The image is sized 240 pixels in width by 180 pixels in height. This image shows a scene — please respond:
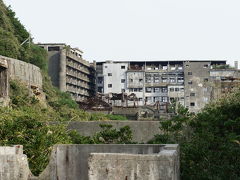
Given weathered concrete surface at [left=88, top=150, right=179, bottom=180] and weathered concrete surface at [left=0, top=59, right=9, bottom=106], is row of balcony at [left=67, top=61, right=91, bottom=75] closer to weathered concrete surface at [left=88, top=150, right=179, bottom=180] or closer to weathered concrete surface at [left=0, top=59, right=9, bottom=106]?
weathered concrete surface at [left=0, top=59, right=9, bottom=106]

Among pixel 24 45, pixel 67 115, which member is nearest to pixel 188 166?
pixel 67 115

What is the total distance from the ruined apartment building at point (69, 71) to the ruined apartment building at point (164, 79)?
2.56m

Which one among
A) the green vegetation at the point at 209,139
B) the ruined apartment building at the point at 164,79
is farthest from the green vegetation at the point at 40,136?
the ruined apartment building at the point at 164,79

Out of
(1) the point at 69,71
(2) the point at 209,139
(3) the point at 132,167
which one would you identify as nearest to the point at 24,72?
(2) the point at 209,139

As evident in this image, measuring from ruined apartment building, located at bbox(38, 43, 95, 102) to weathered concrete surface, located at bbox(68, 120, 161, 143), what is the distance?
153 feet

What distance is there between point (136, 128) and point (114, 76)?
54301 millimetres

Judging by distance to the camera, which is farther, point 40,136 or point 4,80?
point 4,80

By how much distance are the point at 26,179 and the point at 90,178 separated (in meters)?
2.10

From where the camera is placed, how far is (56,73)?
6144 cm

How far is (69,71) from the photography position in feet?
207

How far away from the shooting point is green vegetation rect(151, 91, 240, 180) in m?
10.1

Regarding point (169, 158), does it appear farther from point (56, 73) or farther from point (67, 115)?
point (56, 73)

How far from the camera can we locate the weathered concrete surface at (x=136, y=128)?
46.2ft

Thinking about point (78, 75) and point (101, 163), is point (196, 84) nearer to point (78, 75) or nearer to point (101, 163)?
point (78, 75)
